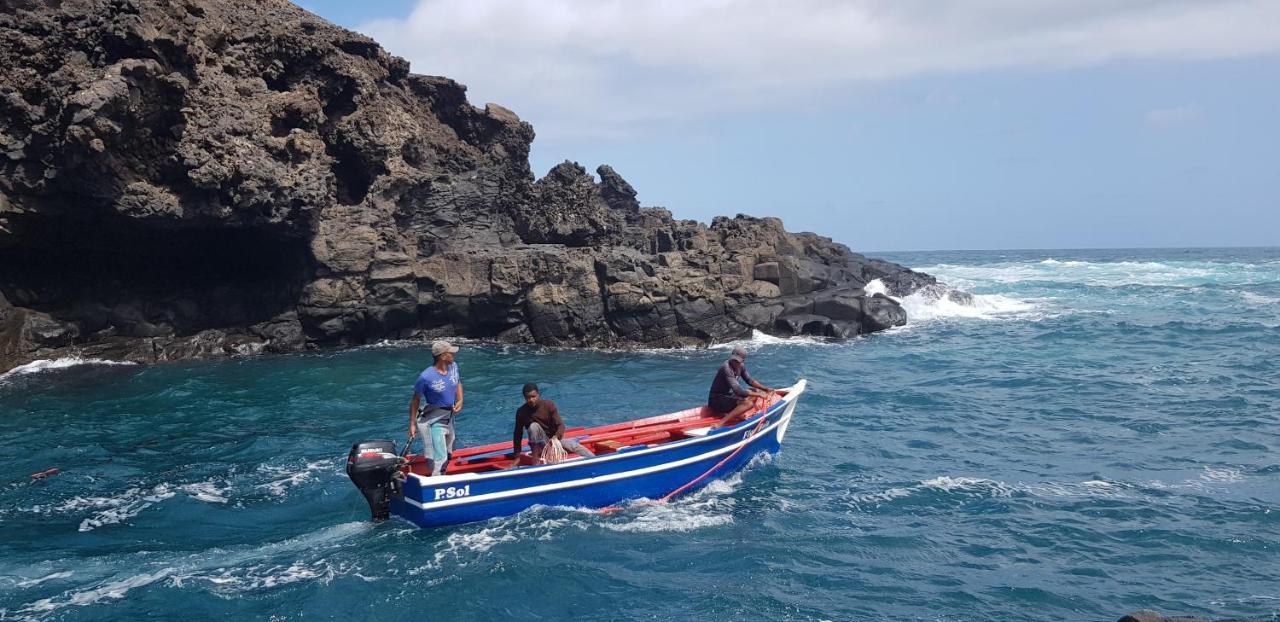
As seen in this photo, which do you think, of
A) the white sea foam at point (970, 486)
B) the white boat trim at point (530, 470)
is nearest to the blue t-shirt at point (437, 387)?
the white boat trim at point (530, 470)

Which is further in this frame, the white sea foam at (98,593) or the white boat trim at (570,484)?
the white boat trim at (570,484)

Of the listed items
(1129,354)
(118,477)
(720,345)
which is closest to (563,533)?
(118,477)

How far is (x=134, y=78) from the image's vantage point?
18453 mm

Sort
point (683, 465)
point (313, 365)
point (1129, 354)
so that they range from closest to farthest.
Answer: point (683, 465) < point (313, 365) < point (1129, 354)

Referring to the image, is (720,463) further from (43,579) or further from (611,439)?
(43,579)

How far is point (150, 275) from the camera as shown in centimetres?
2342

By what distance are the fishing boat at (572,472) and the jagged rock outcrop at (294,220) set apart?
12.4 meters

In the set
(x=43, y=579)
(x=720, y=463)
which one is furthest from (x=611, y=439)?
(x=43, y=579)

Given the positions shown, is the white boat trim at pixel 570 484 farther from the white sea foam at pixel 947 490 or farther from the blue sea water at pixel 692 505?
the white sea foam at pixel 947 490

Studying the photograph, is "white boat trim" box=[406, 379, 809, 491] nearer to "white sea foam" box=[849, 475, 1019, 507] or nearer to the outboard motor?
the outboard motor

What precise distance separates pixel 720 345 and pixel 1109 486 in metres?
14.6

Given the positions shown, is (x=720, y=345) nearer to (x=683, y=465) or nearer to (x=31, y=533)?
(x=683, y=465)

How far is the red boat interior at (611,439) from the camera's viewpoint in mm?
11281

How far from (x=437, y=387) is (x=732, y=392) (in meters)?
5.11
